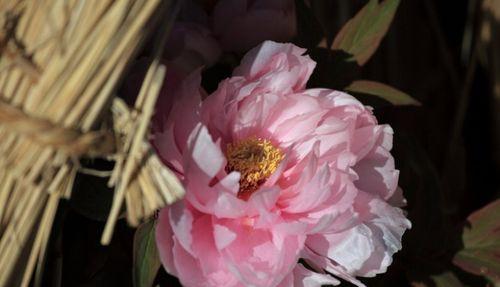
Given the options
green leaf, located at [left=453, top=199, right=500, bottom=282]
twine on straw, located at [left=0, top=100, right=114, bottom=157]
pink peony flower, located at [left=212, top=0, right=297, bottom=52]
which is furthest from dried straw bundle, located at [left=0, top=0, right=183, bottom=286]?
green leaf, located at [left=453, top=199, right=500, bottom=282]

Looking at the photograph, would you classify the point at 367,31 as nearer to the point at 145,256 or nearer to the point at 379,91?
the point at 379,91

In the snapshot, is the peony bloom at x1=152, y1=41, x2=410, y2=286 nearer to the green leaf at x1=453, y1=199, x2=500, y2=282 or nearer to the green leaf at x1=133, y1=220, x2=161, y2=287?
the green leaf at x1=133, y1=220, x2=161, y2=287

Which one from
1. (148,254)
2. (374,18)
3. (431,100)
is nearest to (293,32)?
(374,18)

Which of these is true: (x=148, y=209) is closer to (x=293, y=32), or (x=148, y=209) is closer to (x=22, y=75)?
(x=22, y=75)

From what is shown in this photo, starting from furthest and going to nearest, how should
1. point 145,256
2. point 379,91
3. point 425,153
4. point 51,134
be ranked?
point 425,153, point 379,91, point 145,256, point 51,134

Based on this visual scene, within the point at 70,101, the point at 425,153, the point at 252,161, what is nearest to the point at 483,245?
the point at 425,153

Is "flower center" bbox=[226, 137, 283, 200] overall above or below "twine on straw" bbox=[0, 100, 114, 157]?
below
